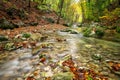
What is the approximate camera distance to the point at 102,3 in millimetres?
32688

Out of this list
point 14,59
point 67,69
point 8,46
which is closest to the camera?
point 67,69

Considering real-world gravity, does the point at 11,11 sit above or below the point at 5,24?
above

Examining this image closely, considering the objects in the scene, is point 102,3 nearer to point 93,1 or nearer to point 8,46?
point 93,1

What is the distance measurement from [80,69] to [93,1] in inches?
1238

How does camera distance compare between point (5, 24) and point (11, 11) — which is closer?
point (5, 24)

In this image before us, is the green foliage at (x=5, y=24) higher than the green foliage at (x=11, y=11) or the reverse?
the reverse

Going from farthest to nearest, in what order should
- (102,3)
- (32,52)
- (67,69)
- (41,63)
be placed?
(102,3)
(32,52)
(41,63)
(67,69)

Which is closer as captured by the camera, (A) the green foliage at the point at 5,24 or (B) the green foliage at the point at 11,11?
(A) the green foliage at the point at 5,24

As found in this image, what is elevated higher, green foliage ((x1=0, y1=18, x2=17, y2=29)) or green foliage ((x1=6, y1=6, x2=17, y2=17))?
green foliage ((x1=6, y1=6, x2=17, y2=17))

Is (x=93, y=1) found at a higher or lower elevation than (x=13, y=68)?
higher

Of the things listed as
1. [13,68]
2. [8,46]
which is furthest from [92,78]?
[8,46]

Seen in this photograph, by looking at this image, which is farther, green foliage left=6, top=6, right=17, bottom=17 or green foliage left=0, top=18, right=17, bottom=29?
green foliage left=6, top=6, right=17, bottom=17

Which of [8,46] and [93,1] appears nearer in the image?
[8,46]

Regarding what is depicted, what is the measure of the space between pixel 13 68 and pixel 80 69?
2433mm
